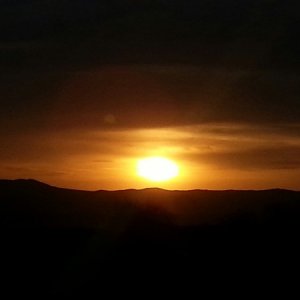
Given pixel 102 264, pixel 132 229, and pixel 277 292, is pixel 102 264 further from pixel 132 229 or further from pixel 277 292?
pixel 132 229

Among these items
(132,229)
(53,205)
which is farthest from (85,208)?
(132,229)

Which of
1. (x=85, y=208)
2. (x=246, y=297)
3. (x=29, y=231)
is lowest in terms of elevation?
(x=246, y=297)

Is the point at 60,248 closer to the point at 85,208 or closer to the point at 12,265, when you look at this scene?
the point at 12,265

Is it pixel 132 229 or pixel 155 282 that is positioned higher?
pixel 132 229

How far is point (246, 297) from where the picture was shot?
25.4 m

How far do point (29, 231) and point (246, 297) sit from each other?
1621cm

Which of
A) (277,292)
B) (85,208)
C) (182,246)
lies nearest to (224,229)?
(182,246)

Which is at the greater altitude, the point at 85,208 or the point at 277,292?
the point at 85,208

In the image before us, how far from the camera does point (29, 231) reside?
39.5 meters

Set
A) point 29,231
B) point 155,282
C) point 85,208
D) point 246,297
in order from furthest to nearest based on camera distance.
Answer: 1. point 85,208
2. point 29,231
3. point 155,282
4. point 246,297

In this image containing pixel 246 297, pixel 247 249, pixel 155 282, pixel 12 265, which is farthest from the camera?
pixel 247 249

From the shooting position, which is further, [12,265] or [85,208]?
[85,208]

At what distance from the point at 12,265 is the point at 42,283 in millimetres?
2479

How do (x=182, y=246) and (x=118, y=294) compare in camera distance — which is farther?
(x=182, y=246)
